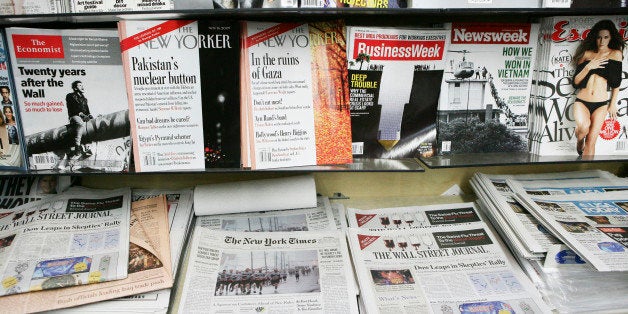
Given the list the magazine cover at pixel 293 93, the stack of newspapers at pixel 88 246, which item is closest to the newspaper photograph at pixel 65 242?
the stack of newspapers at pixel 88 246

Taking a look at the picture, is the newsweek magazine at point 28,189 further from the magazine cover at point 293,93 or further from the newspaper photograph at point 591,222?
the newspaper photograph at point 591,222

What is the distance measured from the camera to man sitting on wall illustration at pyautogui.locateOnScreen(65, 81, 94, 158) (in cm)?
98

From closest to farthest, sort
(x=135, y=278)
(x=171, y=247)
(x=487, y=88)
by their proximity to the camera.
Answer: (x=135, y=278), (x=171, y=247), (x=487, y=88)

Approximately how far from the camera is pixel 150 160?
0.99 meters

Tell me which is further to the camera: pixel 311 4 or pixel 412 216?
pixel 412 216

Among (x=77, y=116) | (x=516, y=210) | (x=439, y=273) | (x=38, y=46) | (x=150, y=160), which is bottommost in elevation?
(x=439, y=273)

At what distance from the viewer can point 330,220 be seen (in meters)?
1.13

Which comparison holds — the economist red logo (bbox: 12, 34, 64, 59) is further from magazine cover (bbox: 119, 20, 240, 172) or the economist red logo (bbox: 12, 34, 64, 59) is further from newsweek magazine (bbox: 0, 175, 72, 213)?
newsweek magazine (bbox: 0, 175, 72, 213)

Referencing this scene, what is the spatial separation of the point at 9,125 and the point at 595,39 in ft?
4.72

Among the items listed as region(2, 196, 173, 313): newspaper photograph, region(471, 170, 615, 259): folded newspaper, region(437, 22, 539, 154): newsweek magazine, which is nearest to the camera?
region(2, 196, 173, 313): newspaper photograph

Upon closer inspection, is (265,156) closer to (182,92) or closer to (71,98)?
(182,92)

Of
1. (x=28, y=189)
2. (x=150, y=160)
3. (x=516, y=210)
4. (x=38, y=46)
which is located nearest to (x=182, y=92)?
(x=150, y=160)

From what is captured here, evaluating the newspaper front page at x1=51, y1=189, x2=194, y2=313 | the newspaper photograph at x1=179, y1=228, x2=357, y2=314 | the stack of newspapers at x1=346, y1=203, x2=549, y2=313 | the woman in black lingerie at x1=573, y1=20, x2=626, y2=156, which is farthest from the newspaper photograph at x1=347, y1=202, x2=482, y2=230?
the newspaper front page at x1=51, y1=189, x2=194, y2=313

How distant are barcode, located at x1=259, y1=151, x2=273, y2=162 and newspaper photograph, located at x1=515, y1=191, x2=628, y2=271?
0.67 metres
